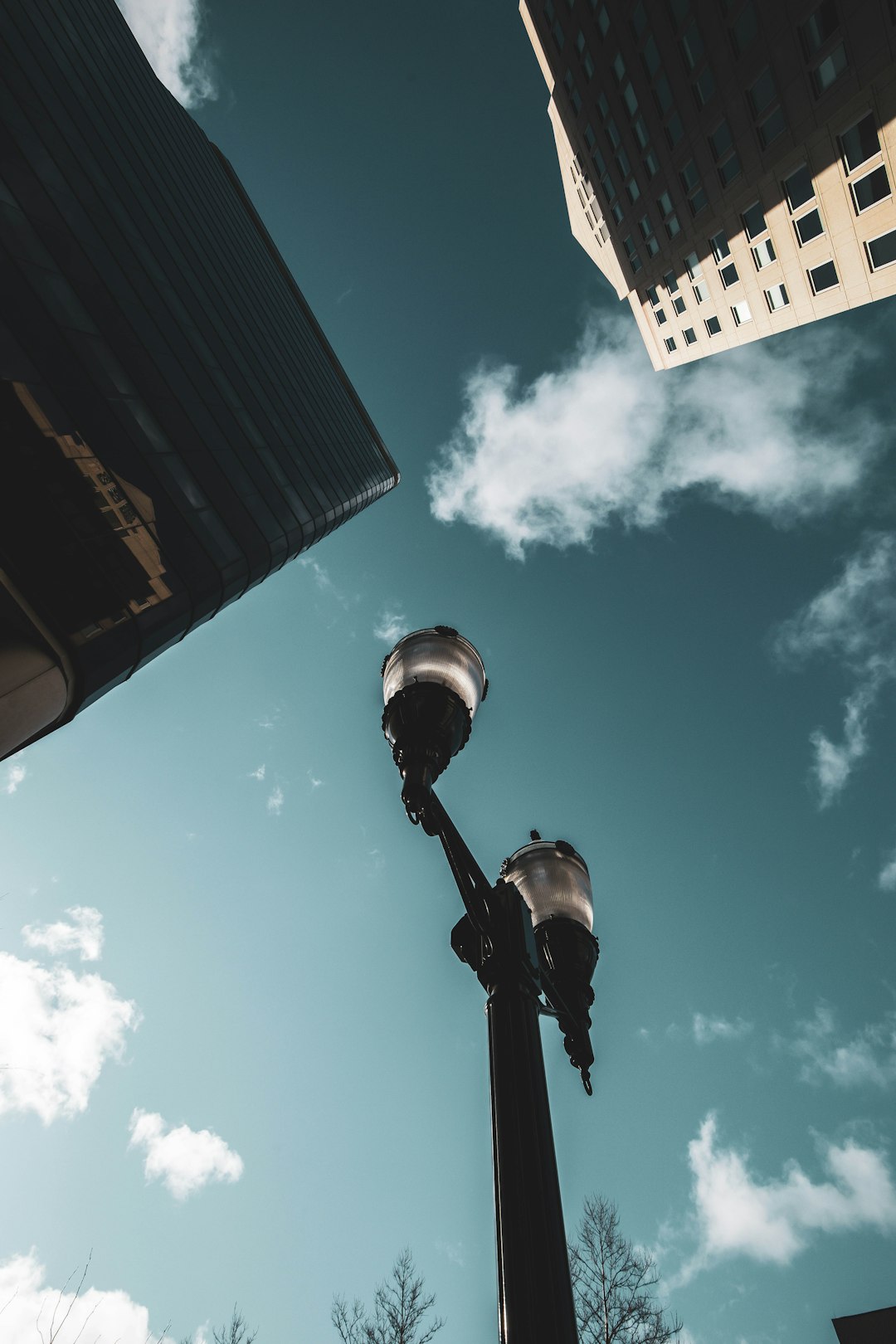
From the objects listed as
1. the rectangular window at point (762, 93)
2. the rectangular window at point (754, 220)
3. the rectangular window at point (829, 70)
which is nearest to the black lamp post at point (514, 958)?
the rectangular window at point (829, 70)

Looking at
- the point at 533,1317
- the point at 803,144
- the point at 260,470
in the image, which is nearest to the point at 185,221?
the point at 260,470

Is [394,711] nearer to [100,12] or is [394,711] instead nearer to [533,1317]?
[533,1317]

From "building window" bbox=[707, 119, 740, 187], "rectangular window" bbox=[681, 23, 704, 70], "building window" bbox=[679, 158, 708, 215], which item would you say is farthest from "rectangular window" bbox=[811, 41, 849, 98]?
"building window" bbox=[679, 158, 708, 215]

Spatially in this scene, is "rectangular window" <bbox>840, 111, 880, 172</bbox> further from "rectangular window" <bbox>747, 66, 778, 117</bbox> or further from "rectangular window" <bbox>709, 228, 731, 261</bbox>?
"rectangular window" <bbox>709, 228, 731, 261</bbox>

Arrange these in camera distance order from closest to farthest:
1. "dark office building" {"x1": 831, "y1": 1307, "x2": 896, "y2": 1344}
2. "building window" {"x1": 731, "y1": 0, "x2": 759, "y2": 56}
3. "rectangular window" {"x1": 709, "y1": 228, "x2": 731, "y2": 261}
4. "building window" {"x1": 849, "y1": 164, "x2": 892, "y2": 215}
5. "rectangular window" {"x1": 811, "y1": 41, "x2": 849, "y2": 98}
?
1. "dark office building" {"x1": 831, "y1": 1307, "x2": 896, "y2": 1344}
2. "rectangular window" {"x1": 811, "y1": 41, "x2": 849, "y2": 98}
3. "building window" {"x1": 849, "y1": 164, "x2": 892, "y2": 215}
4. "building window" {"x1": 731, "y1": 0, "x2": 759, "y2": 56}
5. "rectangular window" {"x1": 709, "y1": 228, "x2": 731, "y2": 261}

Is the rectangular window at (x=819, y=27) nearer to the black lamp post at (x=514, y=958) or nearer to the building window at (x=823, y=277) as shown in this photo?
the building window at (x=823, y=277)

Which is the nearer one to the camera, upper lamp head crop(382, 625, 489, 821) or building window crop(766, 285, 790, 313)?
upper lamp head crop(382, 625, 489, 821)

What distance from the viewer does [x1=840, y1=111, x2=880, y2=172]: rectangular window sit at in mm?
16547

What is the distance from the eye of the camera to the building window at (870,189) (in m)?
17.1

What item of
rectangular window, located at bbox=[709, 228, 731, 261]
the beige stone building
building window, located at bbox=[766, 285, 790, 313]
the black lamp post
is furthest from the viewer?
rectangular window, located at bbox=[709, 228, 731, 261]

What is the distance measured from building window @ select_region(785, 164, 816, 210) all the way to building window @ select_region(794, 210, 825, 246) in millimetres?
444

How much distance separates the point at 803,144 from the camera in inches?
719

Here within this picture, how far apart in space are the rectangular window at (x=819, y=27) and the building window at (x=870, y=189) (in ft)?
11.8

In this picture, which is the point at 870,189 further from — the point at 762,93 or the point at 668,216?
the point at 668,216
